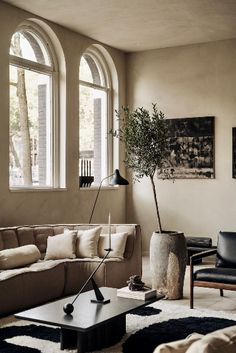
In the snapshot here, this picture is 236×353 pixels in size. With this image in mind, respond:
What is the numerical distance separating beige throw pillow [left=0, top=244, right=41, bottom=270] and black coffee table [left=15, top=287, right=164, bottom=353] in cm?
138

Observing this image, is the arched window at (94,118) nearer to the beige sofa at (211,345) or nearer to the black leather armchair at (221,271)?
the black leather armchair at (221,271)

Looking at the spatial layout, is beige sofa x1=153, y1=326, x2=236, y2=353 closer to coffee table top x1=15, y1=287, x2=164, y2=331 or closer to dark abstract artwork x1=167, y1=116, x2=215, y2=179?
coffee table top x1=15, y1=287, x2=164, y2=331

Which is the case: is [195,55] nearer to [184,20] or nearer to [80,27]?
[184,20]

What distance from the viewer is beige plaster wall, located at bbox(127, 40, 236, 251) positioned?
27.8ft

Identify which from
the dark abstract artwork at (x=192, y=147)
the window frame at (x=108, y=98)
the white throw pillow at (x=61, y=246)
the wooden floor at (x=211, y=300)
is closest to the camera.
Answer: the wooden floor at (x=211, y=300)

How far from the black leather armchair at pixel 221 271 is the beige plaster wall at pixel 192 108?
2.82 m

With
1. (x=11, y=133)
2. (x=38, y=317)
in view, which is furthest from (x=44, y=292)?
(x=11, y=133)

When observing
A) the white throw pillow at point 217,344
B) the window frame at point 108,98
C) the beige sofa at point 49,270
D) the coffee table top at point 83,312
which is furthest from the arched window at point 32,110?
the white throw pillow at point 217,344

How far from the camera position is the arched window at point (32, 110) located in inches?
283

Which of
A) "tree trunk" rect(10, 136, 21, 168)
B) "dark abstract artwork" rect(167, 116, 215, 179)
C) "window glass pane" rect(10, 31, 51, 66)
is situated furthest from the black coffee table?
"dark abstract artwork" rect(167, 116, 215, 179)

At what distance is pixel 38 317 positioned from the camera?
3795mm

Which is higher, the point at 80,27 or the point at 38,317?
the point at 80,27

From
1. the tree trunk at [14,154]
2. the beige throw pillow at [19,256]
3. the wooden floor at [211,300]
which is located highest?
the tree trunk at [14,154]

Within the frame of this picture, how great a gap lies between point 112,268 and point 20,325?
5.11 feet
